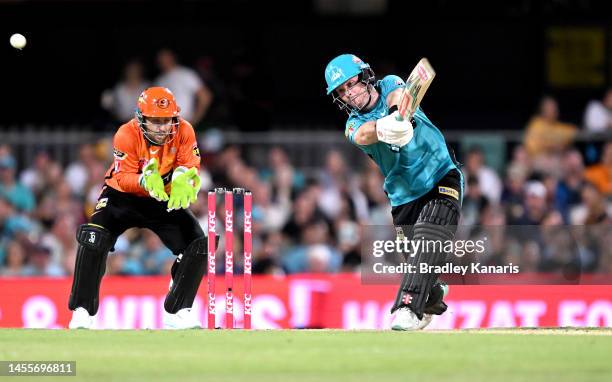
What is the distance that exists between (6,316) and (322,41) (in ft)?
22.8

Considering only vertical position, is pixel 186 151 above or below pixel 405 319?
above

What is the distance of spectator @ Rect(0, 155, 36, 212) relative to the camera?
17.2m

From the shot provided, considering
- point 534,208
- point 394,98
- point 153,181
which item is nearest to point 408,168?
point 394,98

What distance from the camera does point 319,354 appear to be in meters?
9.59

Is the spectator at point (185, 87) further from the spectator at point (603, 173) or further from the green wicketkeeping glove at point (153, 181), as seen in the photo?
the green wicketkeeping glove at point (153, 181)

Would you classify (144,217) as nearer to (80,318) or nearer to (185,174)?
(185,174)

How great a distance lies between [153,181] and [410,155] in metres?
1.97

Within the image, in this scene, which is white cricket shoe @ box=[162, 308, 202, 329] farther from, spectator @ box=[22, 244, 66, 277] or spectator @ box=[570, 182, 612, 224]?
spectator @ box=[570, 182, 612, 224]

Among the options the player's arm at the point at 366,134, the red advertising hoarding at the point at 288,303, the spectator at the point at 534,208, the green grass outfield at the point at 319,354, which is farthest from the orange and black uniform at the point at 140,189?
the spectator at the point at 534,208

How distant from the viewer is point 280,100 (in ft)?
67.6

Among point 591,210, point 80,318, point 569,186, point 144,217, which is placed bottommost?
point 80,318

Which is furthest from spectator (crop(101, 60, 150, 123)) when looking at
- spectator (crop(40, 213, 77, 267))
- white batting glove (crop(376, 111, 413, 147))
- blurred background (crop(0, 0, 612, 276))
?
white batting glove (crop(376, 111, 413, 147))

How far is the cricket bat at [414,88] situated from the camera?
10922 mm

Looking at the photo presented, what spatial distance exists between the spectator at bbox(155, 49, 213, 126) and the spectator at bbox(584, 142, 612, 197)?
15.5 ft
